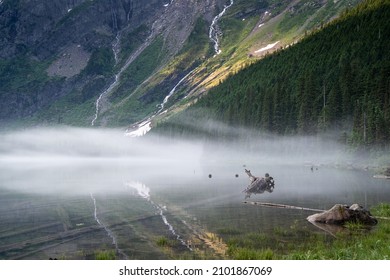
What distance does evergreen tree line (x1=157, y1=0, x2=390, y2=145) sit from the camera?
→ 96375 millimetres

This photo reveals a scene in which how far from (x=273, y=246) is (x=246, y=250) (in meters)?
2.29

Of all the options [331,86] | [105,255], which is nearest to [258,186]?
[105,255]

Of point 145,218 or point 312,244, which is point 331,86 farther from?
point 312,244

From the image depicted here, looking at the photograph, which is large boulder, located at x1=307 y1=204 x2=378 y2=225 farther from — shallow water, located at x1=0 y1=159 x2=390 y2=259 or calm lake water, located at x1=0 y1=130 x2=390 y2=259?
shallow water, located at x1=0 y1=159 x2=390 y2=259

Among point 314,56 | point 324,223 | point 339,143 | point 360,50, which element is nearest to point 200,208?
point 324,223

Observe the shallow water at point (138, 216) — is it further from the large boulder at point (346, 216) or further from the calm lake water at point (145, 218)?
the large boulder at point (346, 216)

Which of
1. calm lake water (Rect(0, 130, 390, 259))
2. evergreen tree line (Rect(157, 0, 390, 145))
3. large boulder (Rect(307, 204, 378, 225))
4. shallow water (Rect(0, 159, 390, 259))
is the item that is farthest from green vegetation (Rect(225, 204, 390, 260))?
evergreen tree line (Rect(157, 0, 390, 145))

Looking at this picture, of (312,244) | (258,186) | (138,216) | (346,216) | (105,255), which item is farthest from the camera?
(258,186)

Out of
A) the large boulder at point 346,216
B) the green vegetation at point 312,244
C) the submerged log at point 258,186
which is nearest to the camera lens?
the green vegetation at point 312,244

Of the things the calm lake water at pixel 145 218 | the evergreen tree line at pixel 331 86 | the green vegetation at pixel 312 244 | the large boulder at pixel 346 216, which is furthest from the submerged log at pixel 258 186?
the evergreen tree line at pixel 331 86

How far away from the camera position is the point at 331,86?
413 feet

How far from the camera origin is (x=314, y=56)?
6713 inches

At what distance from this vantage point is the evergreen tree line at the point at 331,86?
316ft

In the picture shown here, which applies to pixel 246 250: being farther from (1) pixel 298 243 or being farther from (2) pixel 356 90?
(2) pixel 356 90
